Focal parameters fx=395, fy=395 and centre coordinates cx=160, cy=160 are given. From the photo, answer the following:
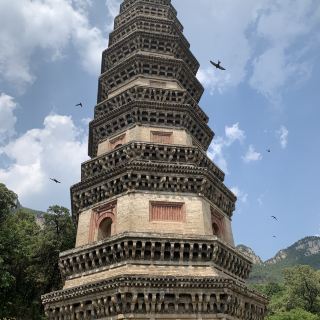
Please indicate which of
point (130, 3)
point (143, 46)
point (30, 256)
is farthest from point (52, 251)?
point (130, 3)

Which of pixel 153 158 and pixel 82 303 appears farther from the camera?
pixel 153 158

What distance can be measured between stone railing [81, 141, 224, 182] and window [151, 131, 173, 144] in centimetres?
106

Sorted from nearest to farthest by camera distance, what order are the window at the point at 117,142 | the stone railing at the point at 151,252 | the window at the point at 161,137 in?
the stone railing at the point at 151,252, the window at the point at 161,137, the window at the point at 117,142

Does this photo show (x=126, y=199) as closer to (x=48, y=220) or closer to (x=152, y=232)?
(x=152, y=232)

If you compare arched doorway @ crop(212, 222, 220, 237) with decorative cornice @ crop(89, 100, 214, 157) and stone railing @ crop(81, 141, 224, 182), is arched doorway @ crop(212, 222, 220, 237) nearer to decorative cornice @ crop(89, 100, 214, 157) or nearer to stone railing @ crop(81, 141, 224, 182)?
stone railing @ crop(81, 141, 224, 182)

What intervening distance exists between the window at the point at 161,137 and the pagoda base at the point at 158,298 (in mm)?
7942

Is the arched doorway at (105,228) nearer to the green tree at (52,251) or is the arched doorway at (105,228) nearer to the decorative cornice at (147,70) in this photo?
the decorative cornice at (147,70)

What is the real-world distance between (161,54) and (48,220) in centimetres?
1500

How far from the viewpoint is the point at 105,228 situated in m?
18.1

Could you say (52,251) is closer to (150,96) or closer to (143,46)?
(150,96)

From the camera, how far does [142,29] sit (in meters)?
26.2

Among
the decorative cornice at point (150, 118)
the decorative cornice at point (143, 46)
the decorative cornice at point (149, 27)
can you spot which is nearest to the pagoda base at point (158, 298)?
the decorative cornice at point (150, 118)

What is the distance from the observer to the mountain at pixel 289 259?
128500 mm

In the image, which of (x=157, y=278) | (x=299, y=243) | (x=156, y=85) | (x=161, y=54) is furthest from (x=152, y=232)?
(x=299, y=243)
